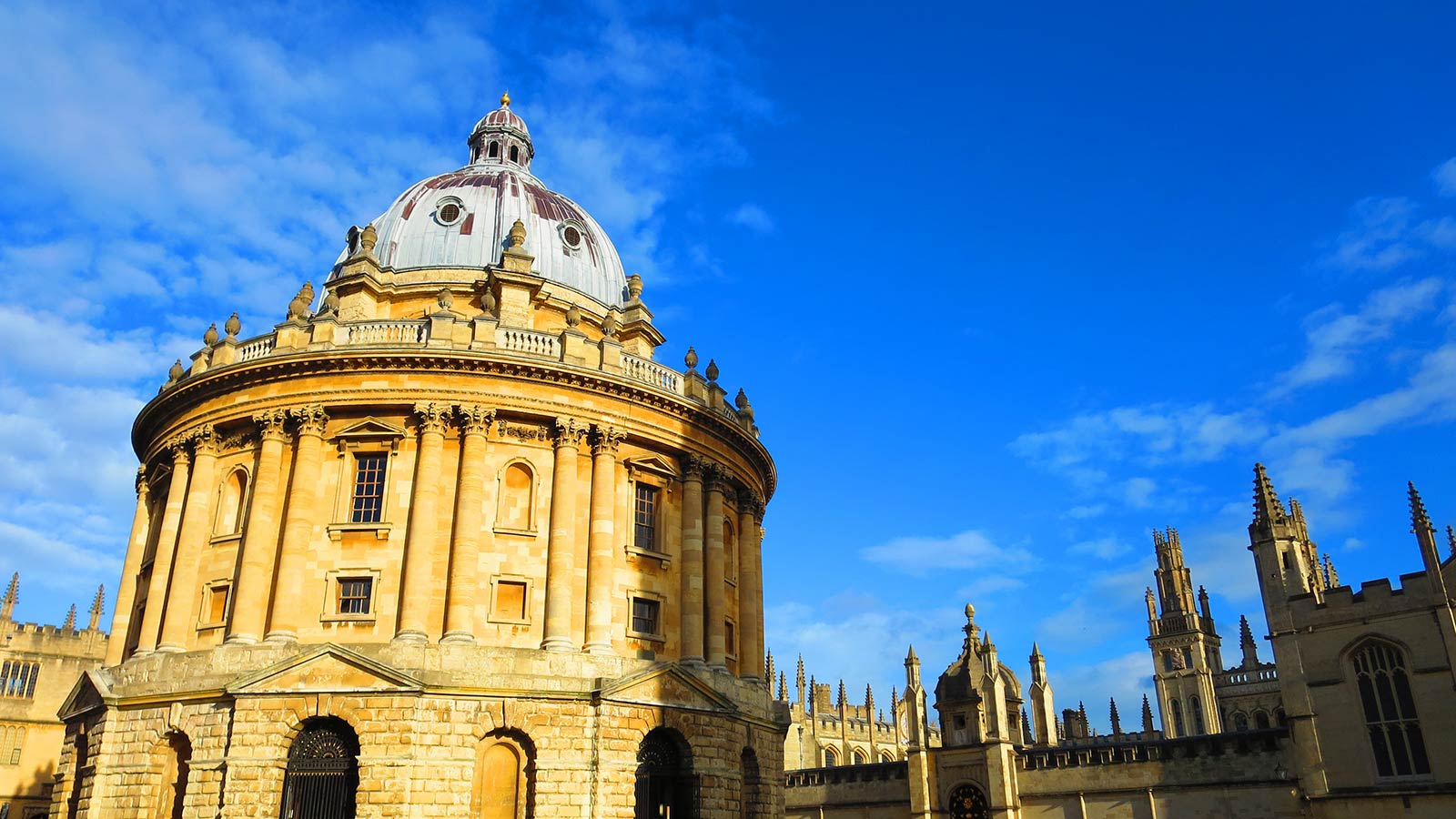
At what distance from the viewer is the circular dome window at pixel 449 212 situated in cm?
4062

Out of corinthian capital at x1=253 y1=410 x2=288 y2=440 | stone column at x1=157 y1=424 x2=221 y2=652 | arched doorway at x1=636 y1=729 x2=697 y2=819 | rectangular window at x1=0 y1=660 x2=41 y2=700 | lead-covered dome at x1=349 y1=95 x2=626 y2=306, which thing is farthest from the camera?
rectangular window at x1=0 y1=660 x2=41 y2=700

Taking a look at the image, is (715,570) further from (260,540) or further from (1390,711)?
(1390,711)

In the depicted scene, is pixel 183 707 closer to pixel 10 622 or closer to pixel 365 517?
pixel 365 517

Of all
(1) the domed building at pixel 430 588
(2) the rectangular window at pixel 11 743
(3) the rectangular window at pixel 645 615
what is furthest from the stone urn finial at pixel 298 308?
(2) the rectangular window at pixel 11 743

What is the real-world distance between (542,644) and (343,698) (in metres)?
5.41

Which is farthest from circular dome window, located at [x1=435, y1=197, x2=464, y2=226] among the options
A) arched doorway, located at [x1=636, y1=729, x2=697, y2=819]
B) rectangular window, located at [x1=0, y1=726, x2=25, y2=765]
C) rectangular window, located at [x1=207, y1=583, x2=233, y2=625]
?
rectangular window, located at [x1=0, y1=726, x2=25, y2=765]

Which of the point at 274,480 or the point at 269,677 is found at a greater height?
the point at 274,480

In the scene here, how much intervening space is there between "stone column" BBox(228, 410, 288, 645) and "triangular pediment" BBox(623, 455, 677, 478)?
34.6ft

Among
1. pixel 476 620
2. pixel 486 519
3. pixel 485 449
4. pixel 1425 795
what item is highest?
pixel 485 449

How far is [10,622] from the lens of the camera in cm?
6512

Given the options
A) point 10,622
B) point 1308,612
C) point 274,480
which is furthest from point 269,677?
point 10,622

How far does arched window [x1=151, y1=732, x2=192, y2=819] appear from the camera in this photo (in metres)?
28.2

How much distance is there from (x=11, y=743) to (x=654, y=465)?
172ft

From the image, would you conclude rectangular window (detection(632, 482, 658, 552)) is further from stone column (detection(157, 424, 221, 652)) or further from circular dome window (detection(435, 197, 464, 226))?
circular dome window (detection(435, 197, 464, 226))
